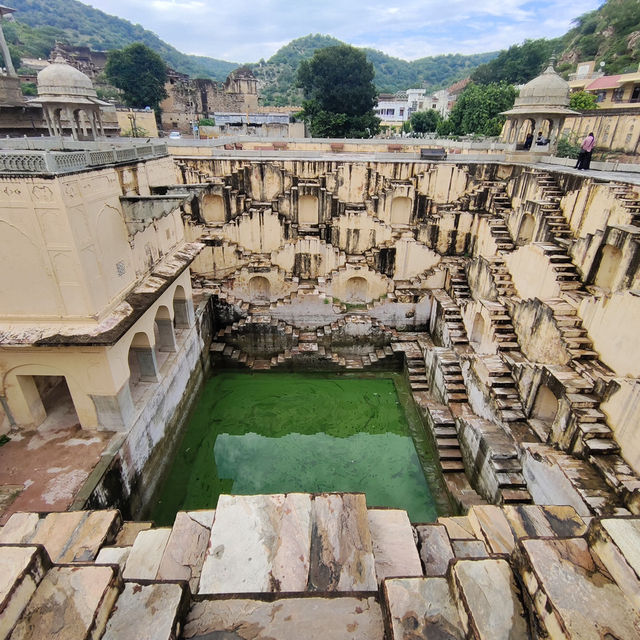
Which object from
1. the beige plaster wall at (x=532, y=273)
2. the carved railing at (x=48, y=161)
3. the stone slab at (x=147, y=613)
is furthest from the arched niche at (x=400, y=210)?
the stone slab at (x=147, y=613)

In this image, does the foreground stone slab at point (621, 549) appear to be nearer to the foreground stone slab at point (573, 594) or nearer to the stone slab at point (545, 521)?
the foreground stone slab at point (573, 594)

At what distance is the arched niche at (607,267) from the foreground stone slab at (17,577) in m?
12.4

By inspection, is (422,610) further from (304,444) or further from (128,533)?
(304,444)

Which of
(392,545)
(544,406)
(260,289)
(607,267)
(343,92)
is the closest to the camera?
(392,545)

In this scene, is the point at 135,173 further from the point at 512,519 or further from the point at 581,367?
the point at 581,367

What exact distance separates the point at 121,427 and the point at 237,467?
3367 millimetres

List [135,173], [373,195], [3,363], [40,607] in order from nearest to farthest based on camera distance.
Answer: [40,607] < [3,363] < [135,173] < [373,195]

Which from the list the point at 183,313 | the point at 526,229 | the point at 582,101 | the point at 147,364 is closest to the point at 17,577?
the point at 147,364

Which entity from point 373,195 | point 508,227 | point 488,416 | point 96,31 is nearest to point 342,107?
point 373,195

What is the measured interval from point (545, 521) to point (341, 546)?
10.2 feet

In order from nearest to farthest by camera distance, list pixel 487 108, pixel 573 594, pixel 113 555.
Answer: pixel 573 594
pixel 113 555
pixel 487 108

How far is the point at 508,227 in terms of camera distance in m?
15.1

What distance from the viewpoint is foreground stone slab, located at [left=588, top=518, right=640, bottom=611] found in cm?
274

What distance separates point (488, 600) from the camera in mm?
2775
